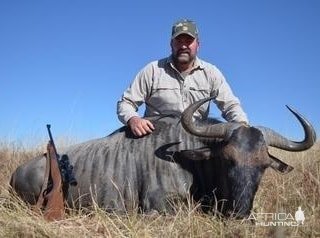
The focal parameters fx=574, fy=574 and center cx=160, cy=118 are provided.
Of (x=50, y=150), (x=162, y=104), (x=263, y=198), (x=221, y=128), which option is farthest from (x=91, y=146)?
(x=263, y=198)

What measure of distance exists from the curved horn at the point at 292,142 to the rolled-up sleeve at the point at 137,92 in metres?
1.45

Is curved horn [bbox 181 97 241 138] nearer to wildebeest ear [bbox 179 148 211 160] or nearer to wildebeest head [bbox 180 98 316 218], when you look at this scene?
wildebeest head [bbox 180 98 316 218]

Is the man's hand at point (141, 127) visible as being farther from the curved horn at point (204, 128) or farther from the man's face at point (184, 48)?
the man's face at point (184, 48)

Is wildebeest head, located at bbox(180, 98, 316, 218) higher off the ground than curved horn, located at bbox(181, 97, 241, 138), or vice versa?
curved horn, located at bbox(181, 97, 241, 138)

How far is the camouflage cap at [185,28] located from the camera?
6223mm

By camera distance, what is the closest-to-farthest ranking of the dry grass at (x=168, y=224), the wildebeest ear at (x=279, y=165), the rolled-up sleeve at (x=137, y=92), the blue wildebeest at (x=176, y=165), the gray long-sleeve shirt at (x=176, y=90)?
the dry grass at (x=168, y=224)
the blue wildebeest at (x=176, y=165)
the wildebeest ear at (x=279, y=165)
the rolled-up sleeve at (x=137, y=92)
the gray long-sleeve shirt at (x=176, y=90)

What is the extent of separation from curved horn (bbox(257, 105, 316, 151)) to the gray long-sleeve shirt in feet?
2.80

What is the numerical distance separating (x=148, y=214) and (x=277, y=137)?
1.37m

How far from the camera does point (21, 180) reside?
5.76 metres

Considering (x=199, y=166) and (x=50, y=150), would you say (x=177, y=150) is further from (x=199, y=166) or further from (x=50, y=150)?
(x=50, y=150)

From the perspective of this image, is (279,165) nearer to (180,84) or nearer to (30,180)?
(180,84)

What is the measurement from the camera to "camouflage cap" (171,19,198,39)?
622 centimetres

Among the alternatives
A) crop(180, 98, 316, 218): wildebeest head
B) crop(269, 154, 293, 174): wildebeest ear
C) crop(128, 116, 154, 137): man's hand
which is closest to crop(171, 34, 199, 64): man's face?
crop(128, 116, 154, 137): man's hand

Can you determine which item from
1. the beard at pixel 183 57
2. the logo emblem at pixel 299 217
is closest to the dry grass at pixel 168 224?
the logo emblem at pixel 299 217
